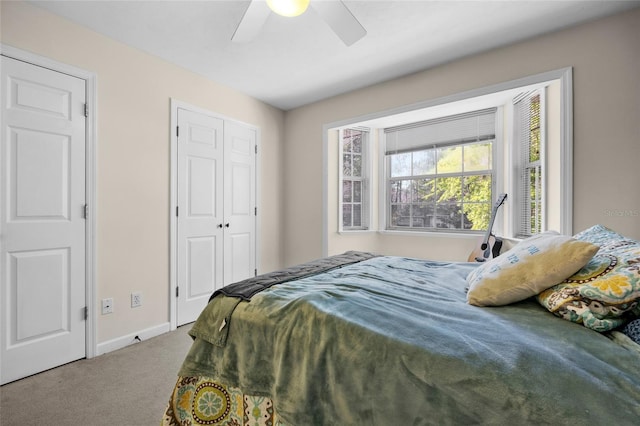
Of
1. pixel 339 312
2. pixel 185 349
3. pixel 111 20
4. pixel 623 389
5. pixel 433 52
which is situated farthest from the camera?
pixel 433 52

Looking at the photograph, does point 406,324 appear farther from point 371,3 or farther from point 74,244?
point 74,244

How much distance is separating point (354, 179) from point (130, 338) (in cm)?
312

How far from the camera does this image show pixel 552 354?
0.82 m

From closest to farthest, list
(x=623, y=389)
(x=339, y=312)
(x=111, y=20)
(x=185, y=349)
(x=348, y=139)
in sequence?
(x=623, y=389) < (x=339, y=312) < (x=111, y=20) < (x=185, y=349) < (x=348, y=139)

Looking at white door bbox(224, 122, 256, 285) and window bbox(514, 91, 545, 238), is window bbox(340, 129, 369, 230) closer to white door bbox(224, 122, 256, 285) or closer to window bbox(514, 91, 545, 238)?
white door bbox(224, 122, 256, 285)

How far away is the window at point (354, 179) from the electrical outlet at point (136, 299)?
7.98ft

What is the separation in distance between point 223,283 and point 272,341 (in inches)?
93.9

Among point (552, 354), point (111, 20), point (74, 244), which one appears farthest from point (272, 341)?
point (111, 20)

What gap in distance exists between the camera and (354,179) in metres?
4.19

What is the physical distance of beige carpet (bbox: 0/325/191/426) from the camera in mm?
1609

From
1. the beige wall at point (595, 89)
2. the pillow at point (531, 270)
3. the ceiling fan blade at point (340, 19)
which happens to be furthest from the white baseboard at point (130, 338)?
the beige wall at point (595, 89)

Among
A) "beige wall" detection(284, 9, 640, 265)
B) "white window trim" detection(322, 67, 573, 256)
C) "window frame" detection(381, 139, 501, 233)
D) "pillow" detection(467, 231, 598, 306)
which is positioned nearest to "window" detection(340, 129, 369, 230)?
"window frame" detection(381, 139, 501, 233)

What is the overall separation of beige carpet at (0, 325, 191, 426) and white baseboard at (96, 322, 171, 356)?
0.21ft

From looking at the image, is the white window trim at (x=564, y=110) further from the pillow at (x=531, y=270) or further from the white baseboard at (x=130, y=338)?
the white baseboard at (x=130, y=338)
